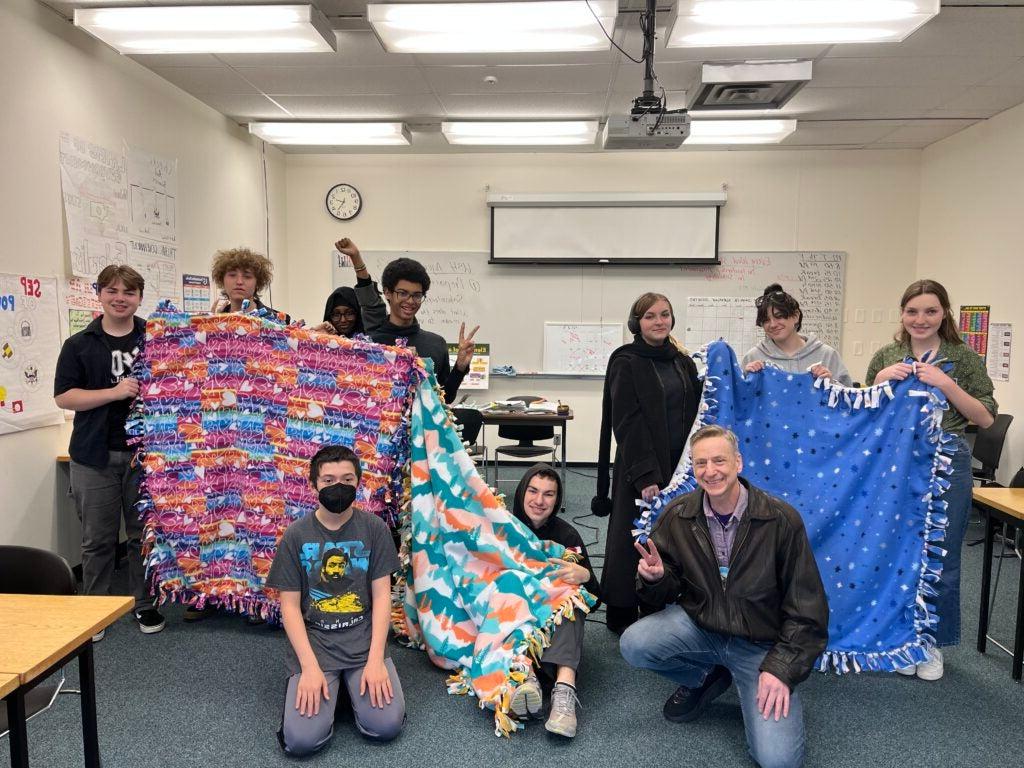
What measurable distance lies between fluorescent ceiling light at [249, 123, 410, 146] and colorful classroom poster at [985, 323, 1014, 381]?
4.37 metres

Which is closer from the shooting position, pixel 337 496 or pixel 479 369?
pixel 337 496

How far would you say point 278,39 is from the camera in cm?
345

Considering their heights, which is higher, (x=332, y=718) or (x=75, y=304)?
(x=75, y=304)

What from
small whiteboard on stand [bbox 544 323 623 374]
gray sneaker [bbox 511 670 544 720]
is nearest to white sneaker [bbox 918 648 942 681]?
gray sneaker [bbox 511 670 544 720]

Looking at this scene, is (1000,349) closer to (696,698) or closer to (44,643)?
(696,698)

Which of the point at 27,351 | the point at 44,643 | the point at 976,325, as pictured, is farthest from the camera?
the point at 976,325

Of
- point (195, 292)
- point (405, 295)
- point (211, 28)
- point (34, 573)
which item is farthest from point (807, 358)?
point (195, 292)

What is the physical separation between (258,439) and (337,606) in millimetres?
871

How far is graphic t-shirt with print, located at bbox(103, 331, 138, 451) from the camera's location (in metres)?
2.79

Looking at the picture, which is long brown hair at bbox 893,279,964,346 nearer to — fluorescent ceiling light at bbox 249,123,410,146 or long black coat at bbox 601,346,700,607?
long black coat at bbox 601,346,700,607

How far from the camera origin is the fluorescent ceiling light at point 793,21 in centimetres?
303

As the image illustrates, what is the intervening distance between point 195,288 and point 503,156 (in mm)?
2808

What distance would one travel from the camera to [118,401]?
2.80 m

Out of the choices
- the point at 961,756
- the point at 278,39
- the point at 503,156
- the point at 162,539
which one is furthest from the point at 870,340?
the point at 162,539
